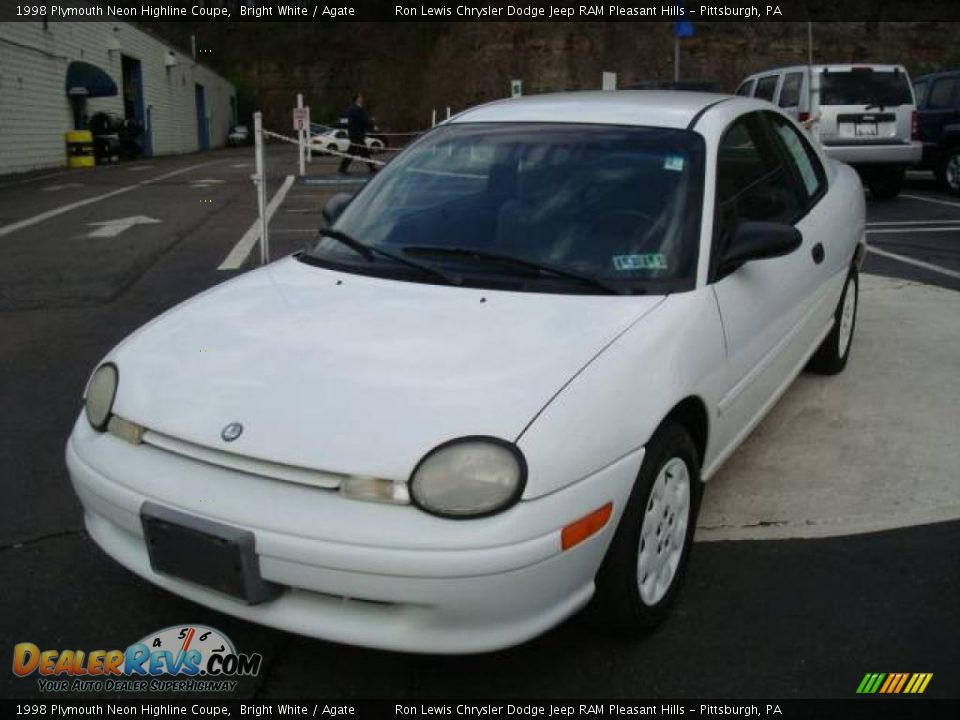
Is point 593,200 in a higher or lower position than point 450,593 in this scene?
higher

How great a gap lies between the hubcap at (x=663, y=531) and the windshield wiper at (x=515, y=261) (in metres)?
0.62

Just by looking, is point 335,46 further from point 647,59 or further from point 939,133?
point 939,133

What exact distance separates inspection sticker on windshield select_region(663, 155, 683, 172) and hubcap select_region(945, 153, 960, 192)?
12.2m

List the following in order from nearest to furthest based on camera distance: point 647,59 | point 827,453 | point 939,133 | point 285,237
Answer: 1. point 827,453
2. point 285,237
3. point 939,133
4. point 647,59

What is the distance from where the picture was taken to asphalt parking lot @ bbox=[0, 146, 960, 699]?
256 cm

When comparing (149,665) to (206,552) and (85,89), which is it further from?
(85,89)

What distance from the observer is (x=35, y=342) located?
5.91 meters

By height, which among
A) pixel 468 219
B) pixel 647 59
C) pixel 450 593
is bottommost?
pixel 450 593

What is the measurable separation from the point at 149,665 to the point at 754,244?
7.55 ft

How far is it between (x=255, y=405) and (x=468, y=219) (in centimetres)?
128


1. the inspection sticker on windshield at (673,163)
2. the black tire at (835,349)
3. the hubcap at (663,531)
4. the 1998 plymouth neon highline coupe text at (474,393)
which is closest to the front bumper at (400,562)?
the 1998 plymouth neon highline coupe text at (474,393)

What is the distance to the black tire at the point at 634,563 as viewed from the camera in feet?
8.30

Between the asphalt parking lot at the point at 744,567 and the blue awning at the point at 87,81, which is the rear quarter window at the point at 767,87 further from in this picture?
the blue awning at the point at 87,81

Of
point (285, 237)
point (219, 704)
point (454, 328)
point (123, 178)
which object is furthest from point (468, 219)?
point (123, 178)
